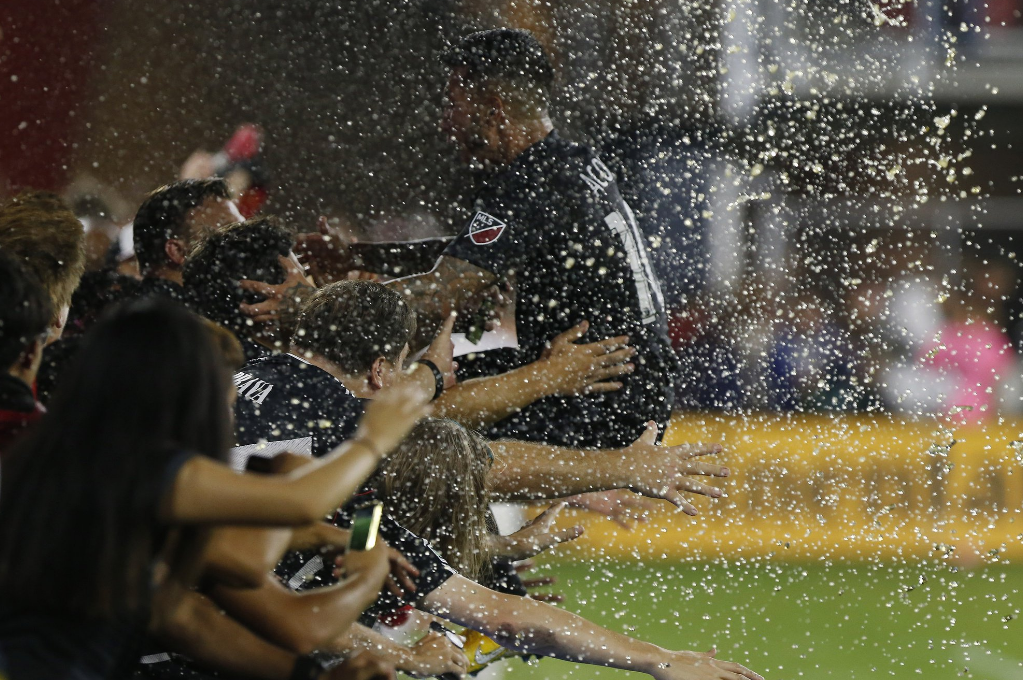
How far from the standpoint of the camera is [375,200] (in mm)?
11641

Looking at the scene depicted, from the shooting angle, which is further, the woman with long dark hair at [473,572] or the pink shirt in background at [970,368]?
the pink shirt in background at [970,368]

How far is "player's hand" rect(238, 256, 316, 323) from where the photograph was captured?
3836 millimetres

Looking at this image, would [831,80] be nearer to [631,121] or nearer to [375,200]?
[631,121]

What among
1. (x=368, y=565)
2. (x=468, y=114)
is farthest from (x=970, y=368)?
(x=368, y=565)

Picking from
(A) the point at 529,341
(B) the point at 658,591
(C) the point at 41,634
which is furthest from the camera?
(B) the point at 658,591

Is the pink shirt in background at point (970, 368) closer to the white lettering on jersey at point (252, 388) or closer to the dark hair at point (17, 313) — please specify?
the white lettering on jersey at point (252, 388)

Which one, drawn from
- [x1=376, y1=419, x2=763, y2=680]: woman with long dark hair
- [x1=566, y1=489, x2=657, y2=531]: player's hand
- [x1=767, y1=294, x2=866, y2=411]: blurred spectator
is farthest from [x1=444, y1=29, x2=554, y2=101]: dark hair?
[x1=767, y1=294, x2=866, y2=411]: blurred spectator

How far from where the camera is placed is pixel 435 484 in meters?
2.96

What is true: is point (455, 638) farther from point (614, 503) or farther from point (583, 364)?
point (583, 364)

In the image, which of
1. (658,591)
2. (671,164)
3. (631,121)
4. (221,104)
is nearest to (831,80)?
(631,121)

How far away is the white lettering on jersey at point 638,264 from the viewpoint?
164 inches

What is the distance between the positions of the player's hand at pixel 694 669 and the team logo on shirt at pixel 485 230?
1.74 m

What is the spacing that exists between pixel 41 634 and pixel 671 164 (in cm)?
912

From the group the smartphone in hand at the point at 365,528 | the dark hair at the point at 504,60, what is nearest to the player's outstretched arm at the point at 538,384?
the dark hair at the point at 504,60
